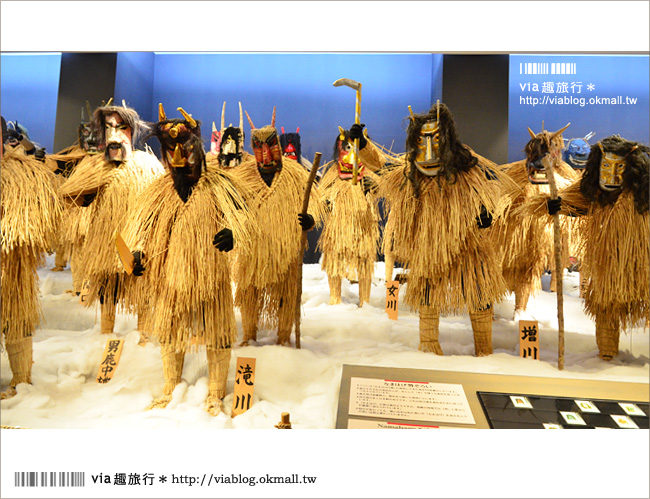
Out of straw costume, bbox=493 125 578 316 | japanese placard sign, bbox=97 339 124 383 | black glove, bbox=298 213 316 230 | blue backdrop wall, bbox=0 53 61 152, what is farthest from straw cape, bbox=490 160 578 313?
blue backdrop wall, bbox=0 53 61 152

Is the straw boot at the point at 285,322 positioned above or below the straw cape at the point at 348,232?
below

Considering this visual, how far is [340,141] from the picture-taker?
160 cm

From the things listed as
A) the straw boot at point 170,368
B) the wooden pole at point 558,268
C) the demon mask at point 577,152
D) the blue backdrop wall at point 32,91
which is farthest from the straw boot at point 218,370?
the demon mask at point 577,152

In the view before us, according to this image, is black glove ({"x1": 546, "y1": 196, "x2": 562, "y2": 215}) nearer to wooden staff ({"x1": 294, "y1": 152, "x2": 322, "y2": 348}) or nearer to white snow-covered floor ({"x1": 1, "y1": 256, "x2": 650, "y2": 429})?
white snow-covered floor ({"x1": 1, "y1": 256, "x2": 650, "y2": 429})

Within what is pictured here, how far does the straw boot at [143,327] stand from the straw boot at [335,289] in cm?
72

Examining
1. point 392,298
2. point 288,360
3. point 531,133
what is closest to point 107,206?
point 288,360

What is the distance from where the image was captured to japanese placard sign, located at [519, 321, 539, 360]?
62.8 inches

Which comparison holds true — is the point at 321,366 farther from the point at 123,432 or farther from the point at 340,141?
the point at 340,141

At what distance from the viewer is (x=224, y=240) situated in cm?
136

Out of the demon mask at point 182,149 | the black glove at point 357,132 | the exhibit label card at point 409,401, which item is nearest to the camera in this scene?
the exhibit label card at point 409,401

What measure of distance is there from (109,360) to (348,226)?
1.10 m

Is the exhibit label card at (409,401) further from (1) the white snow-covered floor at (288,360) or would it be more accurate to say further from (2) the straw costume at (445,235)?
(2) the straw costume at (445,235)

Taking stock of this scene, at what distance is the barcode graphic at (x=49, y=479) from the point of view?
115cm

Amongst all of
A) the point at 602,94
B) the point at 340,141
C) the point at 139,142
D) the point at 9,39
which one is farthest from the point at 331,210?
the point at 9,39
